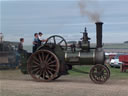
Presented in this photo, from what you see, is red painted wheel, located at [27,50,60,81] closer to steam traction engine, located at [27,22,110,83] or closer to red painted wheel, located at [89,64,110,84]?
steam traction engine, located at [27,22,110,83]

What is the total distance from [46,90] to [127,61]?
938 centimetres

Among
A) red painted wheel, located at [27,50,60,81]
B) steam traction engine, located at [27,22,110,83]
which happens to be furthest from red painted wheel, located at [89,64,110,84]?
red painted wheel, located at [27,50,60,81]

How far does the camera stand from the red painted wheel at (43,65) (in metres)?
10.6

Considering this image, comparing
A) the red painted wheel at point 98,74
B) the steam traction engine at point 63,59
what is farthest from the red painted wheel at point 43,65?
the red painted wheel at point 98,74

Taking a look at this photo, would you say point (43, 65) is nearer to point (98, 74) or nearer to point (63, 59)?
point (63, 59)

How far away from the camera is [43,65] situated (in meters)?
10.7

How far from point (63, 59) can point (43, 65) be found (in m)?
0.82

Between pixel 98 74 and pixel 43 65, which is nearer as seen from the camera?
pixel 98 74

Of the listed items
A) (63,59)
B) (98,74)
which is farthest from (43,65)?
(98,74)

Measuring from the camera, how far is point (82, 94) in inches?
305

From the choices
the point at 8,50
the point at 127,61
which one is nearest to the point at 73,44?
the point at 127,61

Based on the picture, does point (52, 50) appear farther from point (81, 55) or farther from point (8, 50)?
point (8, 50)

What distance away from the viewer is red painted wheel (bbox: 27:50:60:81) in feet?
34.8

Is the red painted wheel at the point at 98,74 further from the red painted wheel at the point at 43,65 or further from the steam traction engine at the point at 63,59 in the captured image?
the red painted wheel at the point at 43,65
